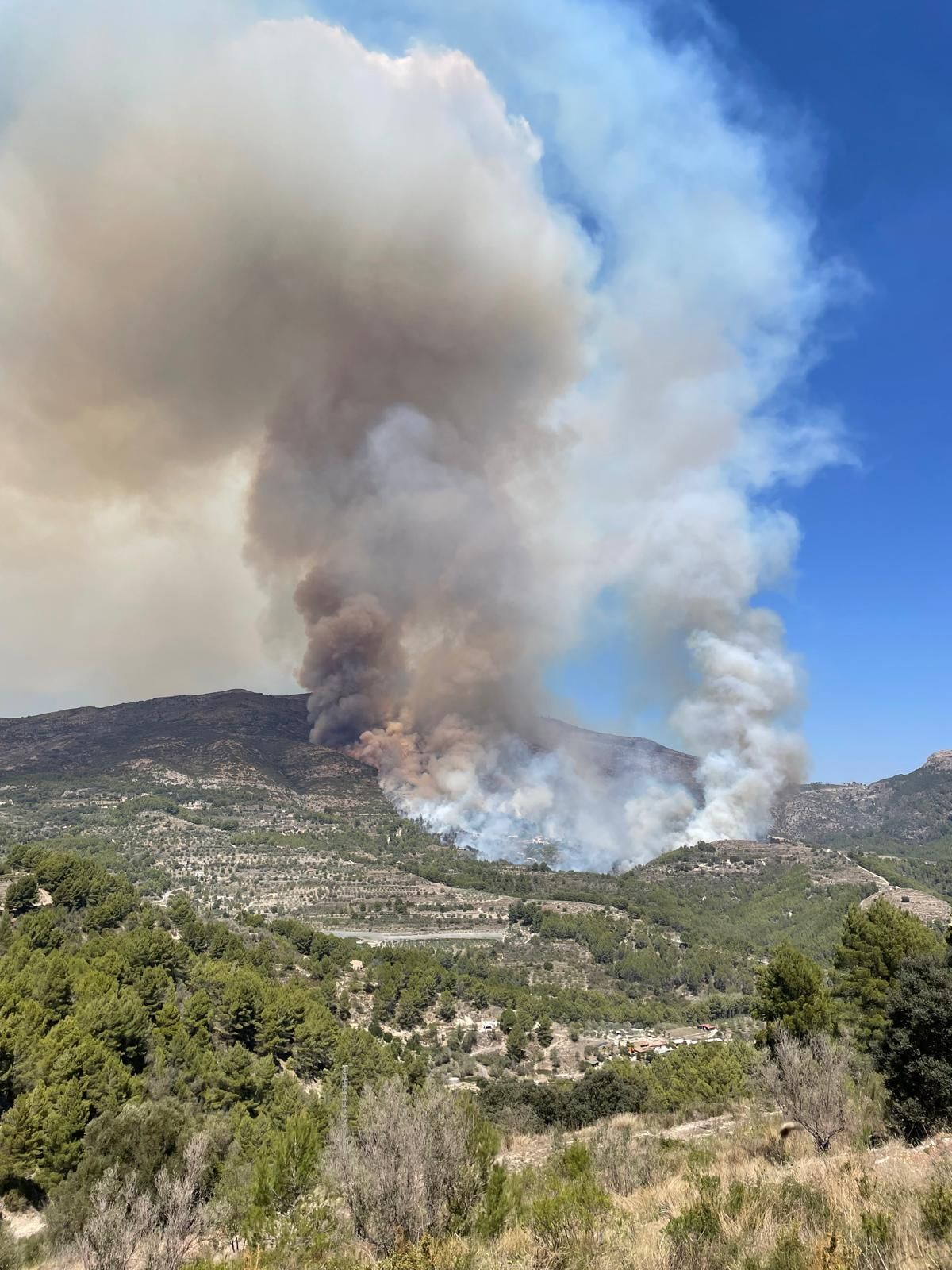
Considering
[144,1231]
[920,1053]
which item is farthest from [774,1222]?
[920,1053]

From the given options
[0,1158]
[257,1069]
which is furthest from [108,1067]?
[257,1069]

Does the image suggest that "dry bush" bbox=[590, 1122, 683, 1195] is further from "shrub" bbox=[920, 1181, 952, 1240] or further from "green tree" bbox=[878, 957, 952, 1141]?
"shrub" bbox=[920, 1181, 952, 1240]

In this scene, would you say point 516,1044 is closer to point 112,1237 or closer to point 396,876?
point 112,1237

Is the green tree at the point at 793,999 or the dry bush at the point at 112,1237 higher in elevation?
the dry bush at the point at 112,1237

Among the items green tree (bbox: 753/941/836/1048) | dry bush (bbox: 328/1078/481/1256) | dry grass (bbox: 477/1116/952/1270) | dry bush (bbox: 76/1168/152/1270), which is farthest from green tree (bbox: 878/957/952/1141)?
dry bush (bbox: 76/1168/152/1270)

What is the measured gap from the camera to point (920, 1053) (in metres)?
17.2

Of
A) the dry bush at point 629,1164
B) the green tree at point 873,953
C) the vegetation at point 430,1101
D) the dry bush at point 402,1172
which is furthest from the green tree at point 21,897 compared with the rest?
the green tree at point 873,953

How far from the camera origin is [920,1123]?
16453 mm

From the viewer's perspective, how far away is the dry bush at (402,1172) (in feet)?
31.8

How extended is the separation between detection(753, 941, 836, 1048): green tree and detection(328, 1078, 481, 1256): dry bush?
22.2 m

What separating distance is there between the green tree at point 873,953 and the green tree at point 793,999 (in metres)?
1.26

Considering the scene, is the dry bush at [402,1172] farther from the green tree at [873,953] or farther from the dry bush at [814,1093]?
the green tree at [873,953]

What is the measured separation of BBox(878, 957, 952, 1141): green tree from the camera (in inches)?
648

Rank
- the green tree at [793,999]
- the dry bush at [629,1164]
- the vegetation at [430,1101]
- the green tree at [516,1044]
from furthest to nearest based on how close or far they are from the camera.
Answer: the green tree at [516,1044] → the green tree at [793,999] → the dry bush at [629,1164] → the vegetation at [430,1101]
